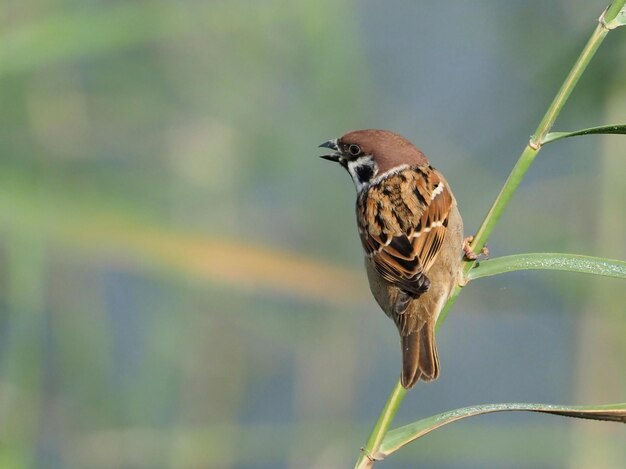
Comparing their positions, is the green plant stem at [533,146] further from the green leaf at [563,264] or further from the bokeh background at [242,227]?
the bokeh background at [242,227]

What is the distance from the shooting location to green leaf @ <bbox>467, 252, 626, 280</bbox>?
1.98 m

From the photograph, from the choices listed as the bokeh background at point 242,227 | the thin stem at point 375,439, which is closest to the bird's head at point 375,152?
the bokeh background at point 242,227

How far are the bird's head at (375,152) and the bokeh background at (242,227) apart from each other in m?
0.40

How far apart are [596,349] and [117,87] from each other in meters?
2.17

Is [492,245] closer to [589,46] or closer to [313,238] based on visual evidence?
[313,238]

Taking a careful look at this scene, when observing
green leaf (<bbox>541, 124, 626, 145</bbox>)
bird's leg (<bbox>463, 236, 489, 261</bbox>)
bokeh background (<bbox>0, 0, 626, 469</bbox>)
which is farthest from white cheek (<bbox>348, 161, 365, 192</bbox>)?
green leaf (<bbox>541, 124, 626, 145</bbox>)

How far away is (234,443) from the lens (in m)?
3.74

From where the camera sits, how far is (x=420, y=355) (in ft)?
9.18

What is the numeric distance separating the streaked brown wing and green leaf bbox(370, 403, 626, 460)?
0.88 meters

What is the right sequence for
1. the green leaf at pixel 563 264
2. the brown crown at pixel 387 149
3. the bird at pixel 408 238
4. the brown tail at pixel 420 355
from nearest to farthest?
the green leaf at pixel 563 264
the brown tail at pixel 420 355
the bird at pixel 408 238
the brown crown at pixel 387 149

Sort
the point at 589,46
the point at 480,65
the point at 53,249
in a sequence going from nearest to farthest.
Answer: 1. the point at 589,46
2. the point at 53,249
3. the point at 480,65

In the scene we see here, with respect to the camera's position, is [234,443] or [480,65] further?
[480,65]

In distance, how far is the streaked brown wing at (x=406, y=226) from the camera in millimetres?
2898

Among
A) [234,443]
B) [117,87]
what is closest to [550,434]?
Answer: [234,443]
